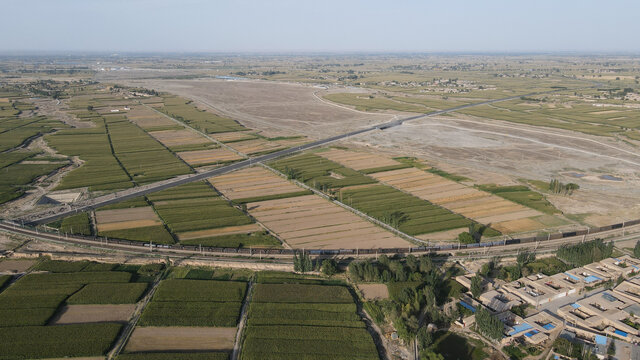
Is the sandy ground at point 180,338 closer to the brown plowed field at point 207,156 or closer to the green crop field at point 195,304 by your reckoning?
the green crop field at point 195,304

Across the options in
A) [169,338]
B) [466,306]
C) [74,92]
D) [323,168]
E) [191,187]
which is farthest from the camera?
[74,92]

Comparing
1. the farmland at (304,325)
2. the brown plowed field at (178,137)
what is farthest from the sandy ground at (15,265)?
the brown plowed field at (178,137)

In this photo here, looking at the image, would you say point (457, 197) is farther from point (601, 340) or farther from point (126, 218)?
point (126, 218)

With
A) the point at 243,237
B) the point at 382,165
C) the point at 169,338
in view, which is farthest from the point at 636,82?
the point at 169,338

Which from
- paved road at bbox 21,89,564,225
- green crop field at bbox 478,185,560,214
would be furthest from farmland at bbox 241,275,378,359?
green crop field at bbox 478,185,560,214

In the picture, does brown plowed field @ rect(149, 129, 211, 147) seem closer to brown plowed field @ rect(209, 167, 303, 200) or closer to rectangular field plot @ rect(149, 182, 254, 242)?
brown plowed field @ rect(209, 167, 303, 200)

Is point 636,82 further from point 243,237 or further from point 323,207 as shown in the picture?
point 243,237
